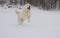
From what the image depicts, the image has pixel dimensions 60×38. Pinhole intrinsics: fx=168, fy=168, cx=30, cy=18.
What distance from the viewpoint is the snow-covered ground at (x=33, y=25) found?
954 mm

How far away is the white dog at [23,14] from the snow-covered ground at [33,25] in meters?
0.04

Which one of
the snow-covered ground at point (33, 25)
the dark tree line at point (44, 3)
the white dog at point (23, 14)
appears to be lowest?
the snow-covered ground at point (33, 25)

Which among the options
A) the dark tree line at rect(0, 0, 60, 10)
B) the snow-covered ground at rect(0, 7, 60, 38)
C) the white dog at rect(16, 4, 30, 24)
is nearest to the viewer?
the snow-covered ground at rect(0, 7, 60, 38)

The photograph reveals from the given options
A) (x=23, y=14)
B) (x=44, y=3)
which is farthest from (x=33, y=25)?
(x=44, y=3)

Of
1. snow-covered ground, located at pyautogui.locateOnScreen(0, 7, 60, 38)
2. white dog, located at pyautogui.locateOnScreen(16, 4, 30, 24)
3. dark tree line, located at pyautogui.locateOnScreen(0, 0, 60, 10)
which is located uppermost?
dark tree line, located at pyautogui.locateOnScreen(0, 0, 60, 10)

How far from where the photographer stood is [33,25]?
3.62 feet

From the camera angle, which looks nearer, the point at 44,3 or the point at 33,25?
the point at 33,25

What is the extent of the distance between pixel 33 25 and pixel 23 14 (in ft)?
0.32

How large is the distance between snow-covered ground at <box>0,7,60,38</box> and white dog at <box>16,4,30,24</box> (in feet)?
0.12

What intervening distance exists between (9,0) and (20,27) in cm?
26

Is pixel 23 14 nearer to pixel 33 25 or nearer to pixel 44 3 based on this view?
pixel 33 25

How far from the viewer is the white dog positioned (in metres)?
1.09

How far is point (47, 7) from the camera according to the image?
129 centimetres

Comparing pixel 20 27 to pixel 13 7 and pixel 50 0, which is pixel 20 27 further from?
pixel 50 0
